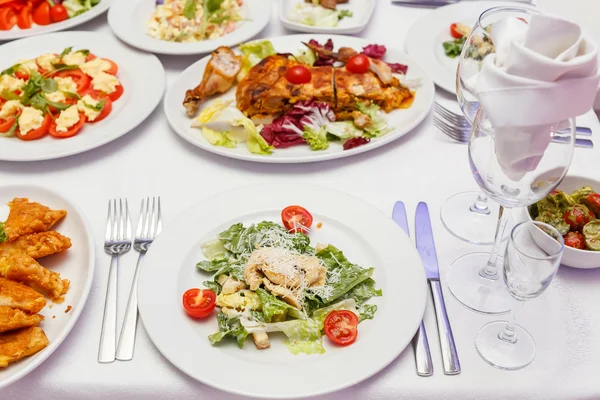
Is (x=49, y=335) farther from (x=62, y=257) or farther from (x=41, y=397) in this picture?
(x=62, y=257)

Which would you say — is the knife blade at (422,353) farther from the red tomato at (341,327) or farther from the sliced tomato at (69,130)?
the sliced tomato at (69,130)

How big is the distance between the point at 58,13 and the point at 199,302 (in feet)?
8.36

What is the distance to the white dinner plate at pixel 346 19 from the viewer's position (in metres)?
3.19

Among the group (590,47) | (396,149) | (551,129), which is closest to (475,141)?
(551,129)

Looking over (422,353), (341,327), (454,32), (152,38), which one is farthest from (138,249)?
(454,32)

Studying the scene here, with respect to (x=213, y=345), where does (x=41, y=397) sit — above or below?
below

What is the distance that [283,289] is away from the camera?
1747mm

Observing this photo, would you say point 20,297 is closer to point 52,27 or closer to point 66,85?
point 66,85

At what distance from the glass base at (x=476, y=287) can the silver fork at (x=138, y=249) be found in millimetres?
1011

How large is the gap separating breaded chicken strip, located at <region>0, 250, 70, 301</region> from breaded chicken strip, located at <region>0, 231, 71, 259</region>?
5 cm

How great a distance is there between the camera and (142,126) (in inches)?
105

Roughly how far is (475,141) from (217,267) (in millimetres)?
903

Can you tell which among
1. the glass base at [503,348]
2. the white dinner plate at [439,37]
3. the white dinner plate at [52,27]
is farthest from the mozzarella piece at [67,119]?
the glass base at [503,348]

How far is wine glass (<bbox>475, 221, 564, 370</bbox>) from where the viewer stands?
146 cm
